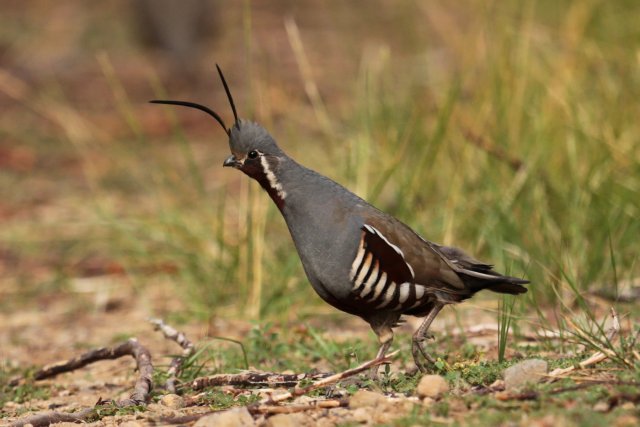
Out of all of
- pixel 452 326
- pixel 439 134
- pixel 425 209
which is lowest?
pixel 452 326

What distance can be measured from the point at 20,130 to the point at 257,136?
842cm

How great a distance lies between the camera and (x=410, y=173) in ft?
23.0

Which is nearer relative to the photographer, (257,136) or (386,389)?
(386,389)

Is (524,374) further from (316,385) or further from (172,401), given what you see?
(172,401)

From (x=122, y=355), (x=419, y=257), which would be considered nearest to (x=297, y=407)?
(x=419, y=257)

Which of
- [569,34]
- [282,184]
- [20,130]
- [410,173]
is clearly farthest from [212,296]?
[20,130]

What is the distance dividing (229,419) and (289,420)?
21 centimetres

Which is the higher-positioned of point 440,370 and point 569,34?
point 569,34

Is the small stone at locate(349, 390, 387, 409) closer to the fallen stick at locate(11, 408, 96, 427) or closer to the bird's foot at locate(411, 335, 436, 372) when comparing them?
the bird's foot at locate(411, 335, 436, 372)

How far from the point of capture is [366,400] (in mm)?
3725

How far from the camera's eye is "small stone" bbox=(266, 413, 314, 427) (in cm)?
357

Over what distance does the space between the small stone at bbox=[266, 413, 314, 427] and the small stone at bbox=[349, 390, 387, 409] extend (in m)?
0.17

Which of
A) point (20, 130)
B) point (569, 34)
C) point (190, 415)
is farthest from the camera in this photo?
point (20, 130)

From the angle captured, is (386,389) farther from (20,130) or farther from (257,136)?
(20,130)
